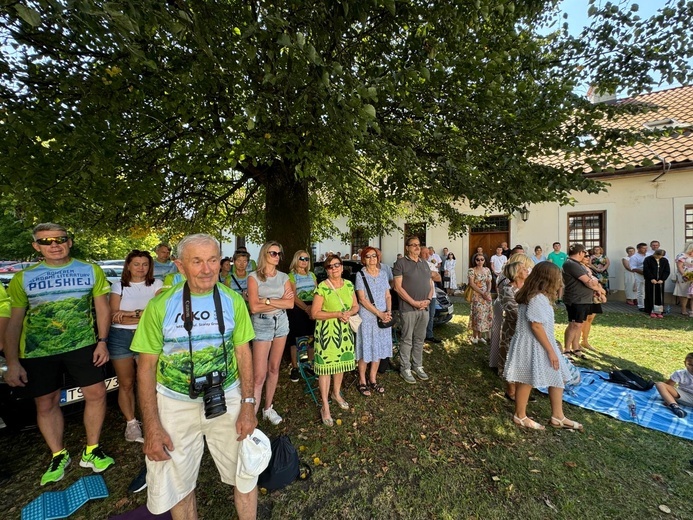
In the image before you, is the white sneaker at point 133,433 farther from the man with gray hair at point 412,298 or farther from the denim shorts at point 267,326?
the man with gray hair at point 412,298

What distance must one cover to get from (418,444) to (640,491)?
1.84 metres

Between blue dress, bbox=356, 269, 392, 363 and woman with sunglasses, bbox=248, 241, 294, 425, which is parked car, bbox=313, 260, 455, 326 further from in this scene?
woman with sunglasses, bbox=248, 241, 294, 425

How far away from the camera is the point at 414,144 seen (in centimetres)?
430

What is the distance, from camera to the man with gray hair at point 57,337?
2674 millimetres

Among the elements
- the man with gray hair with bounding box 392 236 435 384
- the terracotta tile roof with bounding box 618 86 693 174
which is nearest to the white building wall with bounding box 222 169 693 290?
the terracotta tile roof with bounding box 618 86 693 174

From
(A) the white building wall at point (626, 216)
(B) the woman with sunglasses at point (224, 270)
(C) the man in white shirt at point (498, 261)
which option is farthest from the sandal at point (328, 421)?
(C) the man in white shirt at point (498, 261)

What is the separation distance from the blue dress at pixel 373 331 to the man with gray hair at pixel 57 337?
2.82 metres

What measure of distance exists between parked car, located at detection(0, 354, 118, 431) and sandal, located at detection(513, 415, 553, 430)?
4621 mm

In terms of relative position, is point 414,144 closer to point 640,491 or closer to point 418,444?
point 418,444

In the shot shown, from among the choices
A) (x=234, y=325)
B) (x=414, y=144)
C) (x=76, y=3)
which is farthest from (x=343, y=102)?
(x=414, y=144)

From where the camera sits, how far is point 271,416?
3.73m

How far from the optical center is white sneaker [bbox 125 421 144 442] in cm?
331

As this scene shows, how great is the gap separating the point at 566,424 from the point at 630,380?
6.74 ft

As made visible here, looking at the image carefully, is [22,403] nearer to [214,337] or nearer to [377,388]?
[214,337]
